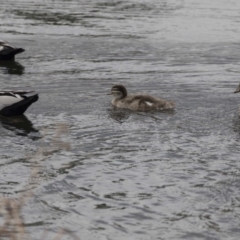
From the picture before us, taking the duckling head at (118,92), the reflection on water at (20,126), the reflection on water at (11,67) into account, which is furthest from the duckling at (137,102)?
the reflection on water at (11,67)

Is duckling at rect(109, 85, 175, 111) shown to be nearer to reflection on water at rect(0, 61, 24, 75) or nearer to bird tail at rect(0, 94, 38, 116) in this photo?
bird tail at rect(0, 94, 38, 116)

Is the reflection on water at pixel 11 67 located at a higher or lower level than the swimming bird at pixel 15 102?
lower

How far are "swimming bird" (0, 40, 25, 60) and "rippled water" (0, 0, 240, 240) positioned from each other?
308 mm

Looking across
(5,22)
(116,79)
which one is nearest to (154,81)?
(116,79)

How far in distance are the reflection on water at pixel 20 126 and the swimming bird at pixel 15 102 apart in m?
0.10

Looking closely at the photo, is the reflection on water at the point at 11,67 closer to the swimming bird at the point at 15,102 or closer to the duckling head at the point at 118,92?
the duckling head at the point at 118,92

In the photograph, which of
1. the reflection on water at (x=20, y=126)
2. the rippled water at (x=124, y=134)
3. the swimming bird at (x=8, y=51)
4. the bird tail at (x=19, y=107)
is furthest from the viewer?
the swimming bird at (x=8, y=51)

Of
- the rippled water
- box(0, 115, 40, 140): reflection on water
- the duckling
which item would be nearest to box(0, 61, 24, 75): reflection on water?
the rippled water

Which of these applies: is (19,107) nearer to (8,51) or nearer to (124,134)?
(124,134)

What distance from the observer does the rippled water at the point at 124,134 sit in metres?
7.98

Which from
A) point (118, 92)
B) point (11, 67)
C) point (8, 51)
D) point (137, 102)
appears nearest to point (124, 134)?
point (137, 102)

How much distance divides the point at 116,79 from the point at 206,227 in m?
8.02

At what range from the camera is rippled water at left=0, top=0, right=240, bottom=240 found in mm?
7977

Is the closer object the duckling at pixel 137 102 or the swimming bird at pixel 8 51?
the duckling at pixel 137 102
